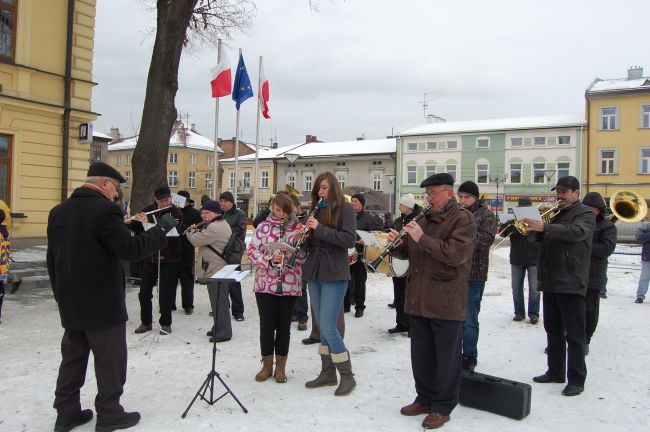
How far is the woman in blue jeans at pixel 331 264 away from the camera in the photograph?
4.46 meters

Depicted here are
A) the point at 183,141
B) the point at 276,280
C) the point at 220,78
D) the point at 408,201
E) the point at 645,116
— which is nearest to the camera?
the point at 276,280

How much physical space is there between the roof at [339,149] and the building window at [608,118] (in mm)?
16967

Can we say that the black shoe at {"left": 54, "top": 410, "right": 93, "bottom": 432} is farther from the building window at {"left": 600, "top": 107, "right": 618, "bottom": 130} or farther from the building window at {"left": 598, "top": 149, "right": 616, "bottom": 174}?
the building window at {"left": 600, "top": 107, "right": 618, "bottom": 130}

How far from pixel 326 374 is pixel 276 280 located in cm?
100

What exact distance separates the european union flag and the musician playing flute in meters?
11.2

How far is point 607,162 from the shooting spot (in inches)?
1452

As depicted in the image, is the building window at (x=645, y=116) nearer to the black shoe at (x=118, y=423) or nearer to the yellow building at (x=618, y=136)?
the yellow building at (x=618, y=136)

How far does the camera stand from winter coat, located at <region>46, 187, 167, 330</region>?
11.8 feet

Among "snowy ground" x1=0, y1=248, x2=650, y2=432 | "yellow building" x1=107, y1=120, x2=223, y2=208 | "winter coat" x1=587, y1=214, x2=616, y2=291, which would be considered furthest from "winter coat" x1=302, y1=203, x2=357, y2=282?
"yellow building" x1=107, y1=120, x2=223, y2=208

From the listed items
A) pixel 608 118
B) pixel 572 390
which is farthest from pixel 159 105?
pixel 608 118

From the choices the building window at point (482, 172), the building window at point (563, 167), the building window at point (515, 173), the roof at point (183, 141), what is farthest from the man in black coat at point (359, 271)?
the roof at point (183, 141)

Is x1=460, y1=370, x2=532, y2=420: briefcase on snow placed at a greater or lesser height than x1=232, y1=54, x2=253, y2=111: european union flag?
lesser

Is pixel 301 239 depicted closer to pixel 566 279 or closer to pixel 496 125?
pixel 566 279

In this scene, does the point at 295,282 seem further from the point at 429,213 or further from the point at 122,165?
the point at 122,165
